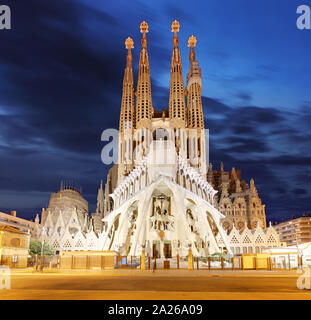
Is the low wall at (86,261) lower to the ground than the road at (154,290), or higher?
lower

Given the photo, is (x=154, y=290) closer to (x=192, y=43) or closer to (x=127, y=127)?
(x=127, y=127)

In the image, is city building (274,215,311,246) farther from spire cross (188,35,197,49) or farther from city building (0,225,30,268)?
city building (0,225,30,268)

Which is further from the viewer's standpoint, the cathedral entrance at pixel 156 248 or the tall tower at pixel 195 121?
the tall tower at pixel 195 121

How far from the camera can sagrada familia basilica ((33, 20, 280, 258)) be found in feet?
170

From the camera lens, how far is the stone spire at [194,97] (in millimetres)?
84312

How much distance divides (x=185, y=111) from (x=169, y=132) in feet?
33.5

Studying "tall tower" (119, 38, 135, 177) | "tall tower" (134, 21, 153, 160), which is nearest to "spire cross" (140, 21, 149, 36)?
"tall tower" (119, 38, 135, 177)

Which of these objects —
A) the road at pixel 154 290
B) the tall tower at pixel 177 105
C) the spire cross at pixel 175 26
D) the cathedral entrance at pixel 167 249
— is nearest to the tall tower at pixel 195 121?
the tall tower at pixel 177 105

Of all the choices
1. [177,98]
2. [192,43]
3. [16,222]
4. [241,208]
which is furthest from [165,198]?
[192,43]

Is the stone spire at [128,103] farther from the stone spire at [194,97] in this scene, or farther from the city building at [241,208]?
the city building at [241,208]

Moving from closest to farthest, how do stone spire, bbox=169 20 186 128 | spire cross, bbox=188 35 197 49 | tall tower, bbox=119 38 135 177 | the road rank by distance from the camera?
1. the road
2. tall tower, bbox=119 38 135 177
3. stone spire, bbox=169 20 186 128
4. spire cross, bbox=188 35 197 49

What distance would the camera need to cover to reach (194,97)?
8606 centimetres

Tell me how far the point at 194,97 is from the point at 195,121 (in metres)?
7.33

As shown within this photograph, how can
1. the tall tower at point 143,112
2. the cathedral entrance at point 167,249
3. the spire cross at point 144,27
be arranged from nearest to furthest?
the cathedral entrance at point 167,249 < the tall tower at point 143,112 < the spire cross at point 144,27
